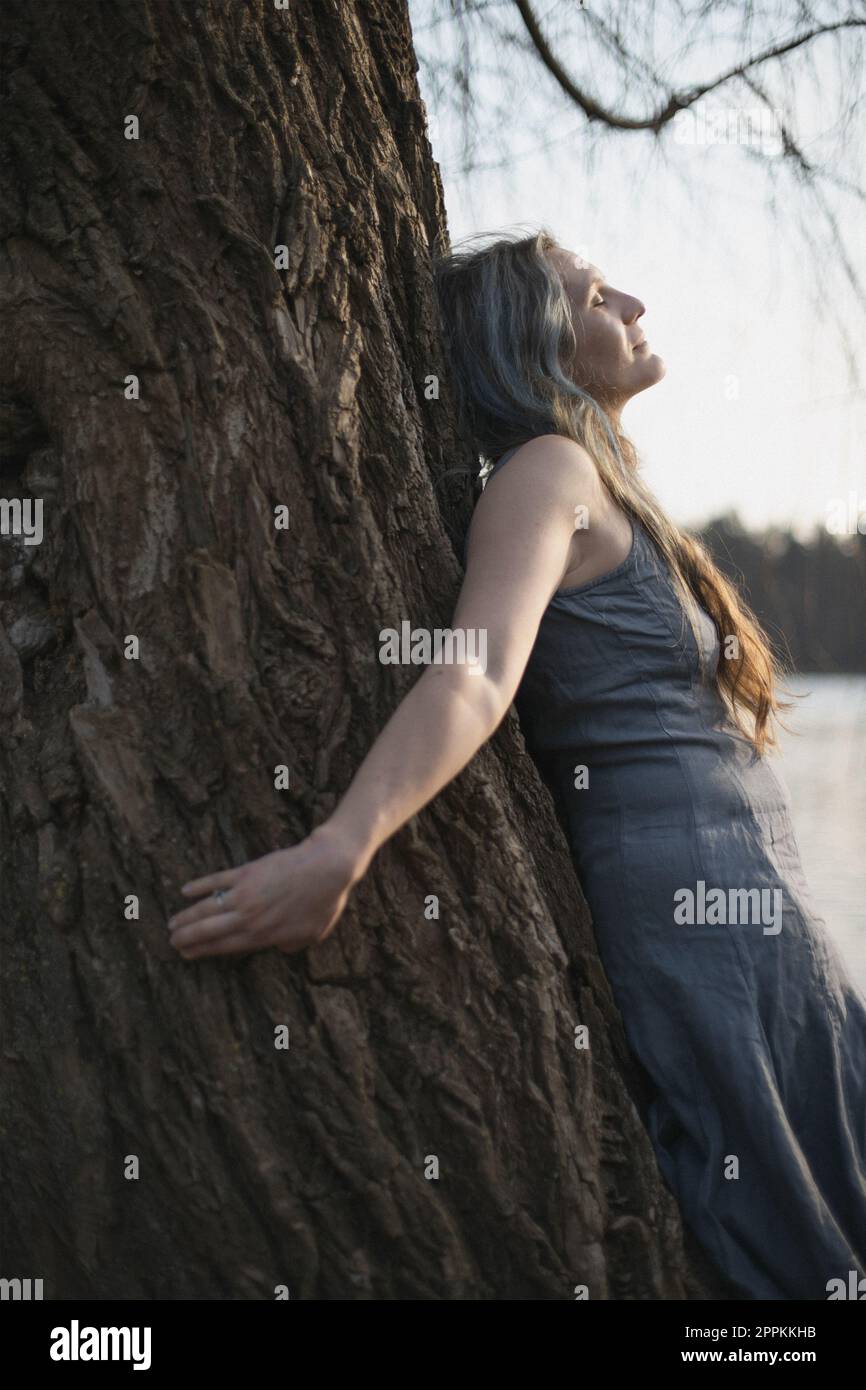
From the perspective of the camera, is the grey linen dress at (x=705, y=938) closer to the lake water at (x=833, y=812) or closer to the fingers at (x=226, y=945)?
the lake water at (x=833, y=812)

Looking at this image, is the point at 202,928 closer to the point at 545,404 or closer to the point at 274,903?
the point at 274,903

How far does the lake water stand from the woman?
167 millimetres

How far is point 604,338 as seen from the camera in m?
2.02

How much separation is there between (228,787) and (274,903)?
0.59 feet

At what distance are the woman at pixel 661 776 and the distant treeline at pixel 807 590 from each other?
0.57m

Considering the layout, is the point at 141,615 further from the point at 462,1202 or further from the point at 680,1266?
the point at 680,1266

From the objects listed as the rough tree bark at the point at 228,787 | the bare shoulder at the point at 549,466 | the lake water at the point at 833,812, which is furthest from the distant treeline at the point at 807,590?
the rough tree bark at the point at 228,787

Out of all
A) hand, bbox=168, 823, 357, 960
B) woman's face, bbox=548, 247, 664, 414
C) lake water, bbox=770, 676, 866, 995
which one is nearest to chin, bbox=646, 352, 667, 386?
woman's face, bbox=548, 247, 664, 414

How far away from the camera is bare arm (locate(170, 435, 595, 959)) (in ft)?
4.43

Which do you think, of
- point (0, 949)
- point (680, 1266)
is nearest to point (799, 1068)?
point (680, 1266)

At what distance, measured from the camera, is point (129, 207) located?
1551 mm

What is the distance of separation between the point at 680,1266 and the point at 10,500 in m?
1.38

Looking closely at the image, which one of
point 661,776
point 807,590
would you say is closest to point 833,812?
point 807,590

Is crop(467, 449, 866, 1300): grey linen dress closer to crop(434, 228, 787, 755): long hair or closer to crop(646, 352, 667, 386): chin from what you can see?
crop(434, 228, 787, 755): long hair
